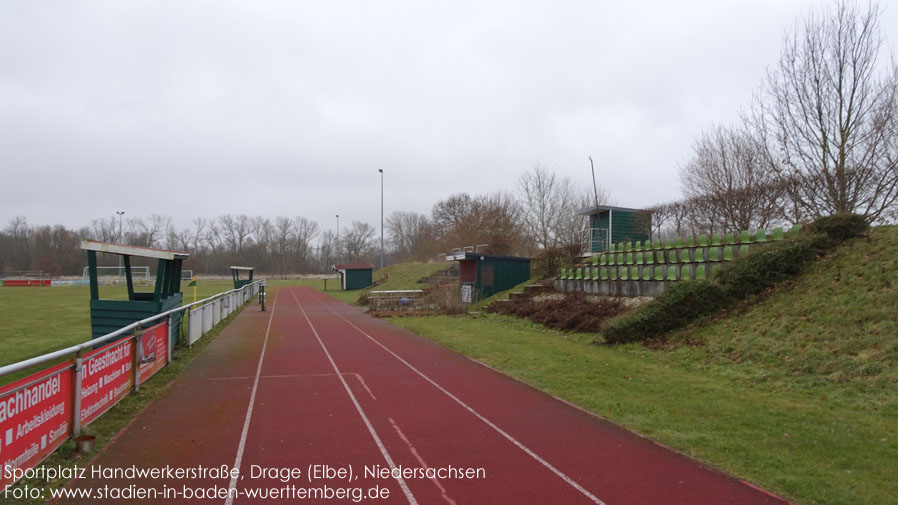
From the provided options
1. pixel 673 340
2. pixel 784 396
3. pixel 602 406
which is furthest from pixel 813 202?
pixel 602 406

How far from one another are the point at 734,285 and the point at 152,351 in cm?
1305

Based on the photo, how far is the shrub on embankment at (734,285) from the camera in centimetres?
1250

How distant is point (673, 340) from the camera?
471 inches

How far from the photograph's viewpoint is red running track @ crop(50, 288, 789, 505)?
461cm

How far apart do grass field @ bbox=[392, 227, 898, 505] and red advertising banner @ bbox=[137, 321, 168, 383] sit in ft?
21.9

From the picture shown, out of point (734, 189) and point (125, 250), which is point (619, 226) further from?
point (125, 250)

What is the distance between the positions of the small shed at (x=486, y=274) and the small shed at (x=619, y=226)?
5.07m

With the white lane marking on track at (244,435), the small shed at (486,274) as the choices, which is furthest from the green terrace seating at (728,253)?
the white lane marking on track at (244,435)

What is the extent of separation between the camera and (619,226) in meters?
29.0

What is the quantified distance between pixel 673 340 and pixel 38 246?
361ft

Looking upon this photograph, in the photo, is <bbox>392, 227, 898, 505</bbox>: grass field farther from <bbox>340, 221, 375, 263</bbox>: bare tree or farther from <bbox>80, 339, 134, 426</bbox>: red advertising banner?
<bbox>340, 221, 375, 263</bbox>: bare tree

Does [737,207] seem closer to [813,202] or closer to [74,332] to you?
[813,202]

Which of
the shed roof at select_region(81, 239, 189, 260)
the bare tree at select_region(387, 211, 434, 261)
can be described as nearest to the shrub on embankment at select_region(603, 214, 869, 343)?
the shed roof at select_region(81, 239, 189, 260)

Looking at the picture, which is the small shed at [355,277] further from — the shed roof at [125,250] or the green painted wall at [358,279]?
the shed roof at [125,250]
